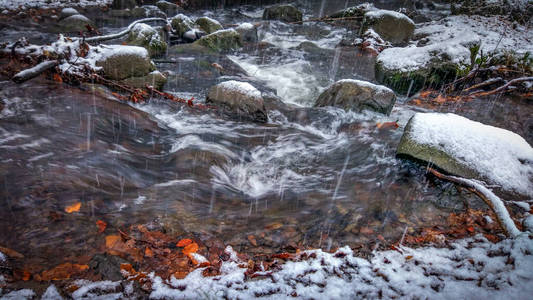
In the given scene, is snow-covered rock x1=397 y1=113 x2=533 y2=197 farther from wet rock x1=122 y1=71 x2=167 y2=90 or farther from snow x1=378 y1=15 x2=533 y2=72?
wet rock x1=122 y1=71 x2=167 y2=90

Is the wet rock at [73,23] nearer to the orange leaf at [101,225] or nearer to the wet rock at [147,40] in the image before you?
the wet rock at [147,40]

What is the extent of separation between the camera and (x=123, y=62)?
618 centimetres

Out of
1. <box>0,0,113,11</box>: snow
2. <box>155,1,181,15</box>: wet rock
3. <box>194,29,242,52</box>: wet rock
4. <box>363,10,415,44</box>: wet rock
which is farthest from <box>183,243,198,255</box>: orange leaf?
<box>155,1,181,15</box>: wet rock

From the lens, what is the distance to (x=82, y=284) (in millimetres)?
1998

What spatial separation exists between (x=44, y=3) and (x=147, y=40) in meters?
9.49

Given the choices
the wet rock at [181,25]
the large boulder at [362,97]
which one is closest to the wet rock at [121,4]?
the wet rock at [181,25]

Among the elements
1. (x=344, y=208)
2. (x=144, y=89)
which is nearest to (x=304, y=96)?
(x=144, y=89)

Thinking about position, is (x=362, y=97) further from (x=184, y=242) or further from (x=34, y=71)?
(x=34, y=71)

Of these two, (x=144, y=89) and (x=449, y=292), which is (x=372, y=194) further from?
(x=144, y=89)

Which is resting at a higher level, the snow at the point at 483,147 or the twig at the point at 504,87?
the twig at the point at 504,87

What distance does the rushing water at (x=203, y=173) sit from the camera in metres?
2.74

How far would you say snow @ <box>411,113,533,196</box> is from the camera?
343 centimetres

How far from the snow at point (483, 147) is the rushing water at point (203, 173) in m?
0.49

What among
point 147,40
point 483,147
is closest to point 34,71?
point 147,40
